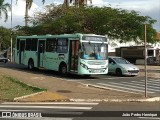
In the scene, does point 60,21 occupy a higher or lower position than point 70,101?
higher

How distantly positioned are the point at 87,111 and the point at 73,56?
40.3 ft

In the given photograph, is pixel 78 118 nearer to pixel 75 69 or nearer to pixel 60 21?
pixel 75 69

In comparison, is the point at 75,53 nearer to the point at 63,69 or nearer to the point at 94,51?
the point at 94,51

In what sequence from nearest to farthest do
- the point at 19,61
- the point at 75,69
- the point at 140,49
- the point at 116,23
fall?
1. the point at 75,69
2. the point at 19,61
3. the point at 116,23
4. the point at 140,49

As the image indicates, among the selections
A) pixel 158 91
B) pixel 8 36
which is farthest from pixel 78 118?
pixel 8 36

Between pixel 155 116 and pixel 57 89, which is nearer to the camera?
pixel 155 116

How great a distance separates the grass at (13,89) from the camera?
17188 mm

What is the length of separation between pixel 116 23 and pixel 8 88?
18403 millimetres

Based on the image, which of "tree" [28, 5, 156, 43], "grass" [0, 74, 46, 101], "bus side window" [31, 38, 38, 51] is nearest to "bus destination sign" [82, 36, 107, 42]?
"grass" [0, 74, 46, 101]

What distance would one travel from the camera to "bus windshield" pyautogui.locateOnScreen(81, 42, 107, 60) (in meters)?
24.5

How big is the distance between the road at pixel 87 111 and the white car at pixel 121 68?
12.7 meters

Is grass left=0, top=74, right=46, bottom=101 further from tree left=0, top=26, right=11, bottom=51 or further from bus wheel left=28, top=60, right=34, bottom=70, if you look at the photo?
tree left=0, top=26, right=11, bottom=51

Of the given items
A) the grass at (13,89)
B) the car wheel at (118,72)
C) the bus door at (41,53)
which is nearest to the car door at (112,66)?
the car wheel at (118,72)

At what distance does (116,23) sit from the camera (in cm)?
3559
